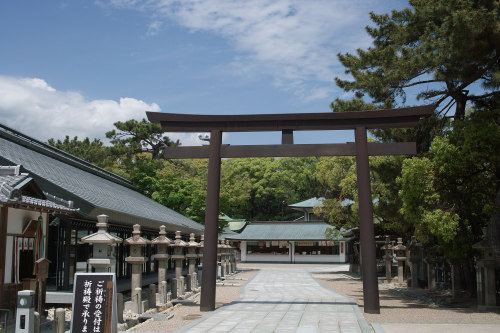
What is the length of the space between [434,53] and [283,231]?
46611 mm

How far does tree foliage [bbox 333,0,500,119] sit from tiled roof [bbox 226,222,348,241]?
4028 cm

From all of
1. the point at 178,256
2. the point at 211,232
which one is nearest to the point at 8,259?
the point at 211,232

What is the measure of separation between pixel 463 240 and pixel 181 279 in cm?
1052

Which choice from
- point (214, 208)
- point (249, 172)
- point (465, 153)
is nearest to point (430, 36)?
point (465, 153)

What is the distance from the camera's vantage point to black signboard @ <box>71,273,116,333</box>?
916cm

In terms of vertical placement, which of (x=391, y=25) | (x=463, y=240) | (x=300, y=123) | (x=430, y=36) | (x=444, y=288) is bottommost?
(x=444, y=288)

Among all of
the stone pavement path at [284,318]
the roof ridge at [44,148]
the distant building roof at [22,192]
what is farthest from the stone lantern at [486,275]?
the roof ridge at [44,148]

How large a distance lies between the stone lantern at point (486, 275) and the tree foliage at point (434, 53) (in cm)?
496

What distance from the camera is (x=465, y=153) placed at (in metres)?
14.6

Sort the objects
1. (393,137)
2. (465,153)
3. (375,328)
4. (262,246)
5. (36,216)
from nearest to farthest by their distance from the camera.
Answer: (375,328) < (36,216) < (465,153) < (393,137) < (262,246)

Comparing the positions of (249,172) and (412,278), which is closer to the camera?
(412,278)

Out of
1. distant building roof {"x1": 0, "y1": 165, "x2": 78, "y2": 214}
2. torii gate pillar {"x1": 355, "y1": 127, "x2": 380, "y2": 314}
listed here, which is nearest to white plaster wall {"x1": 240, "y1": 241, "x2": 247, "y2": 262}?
torii gate pillar {"x1": 355, "y1": 127, "x2": 380, "y2": 314}

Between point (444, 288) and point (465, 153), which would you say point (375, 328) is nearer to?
point (465, 153)

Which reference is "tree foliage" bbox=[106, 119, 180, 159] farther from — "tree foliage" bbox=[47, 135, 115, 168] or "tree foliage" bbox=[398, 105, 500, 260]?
"tree foliage" bbox=[398, 105, 500, 260]
